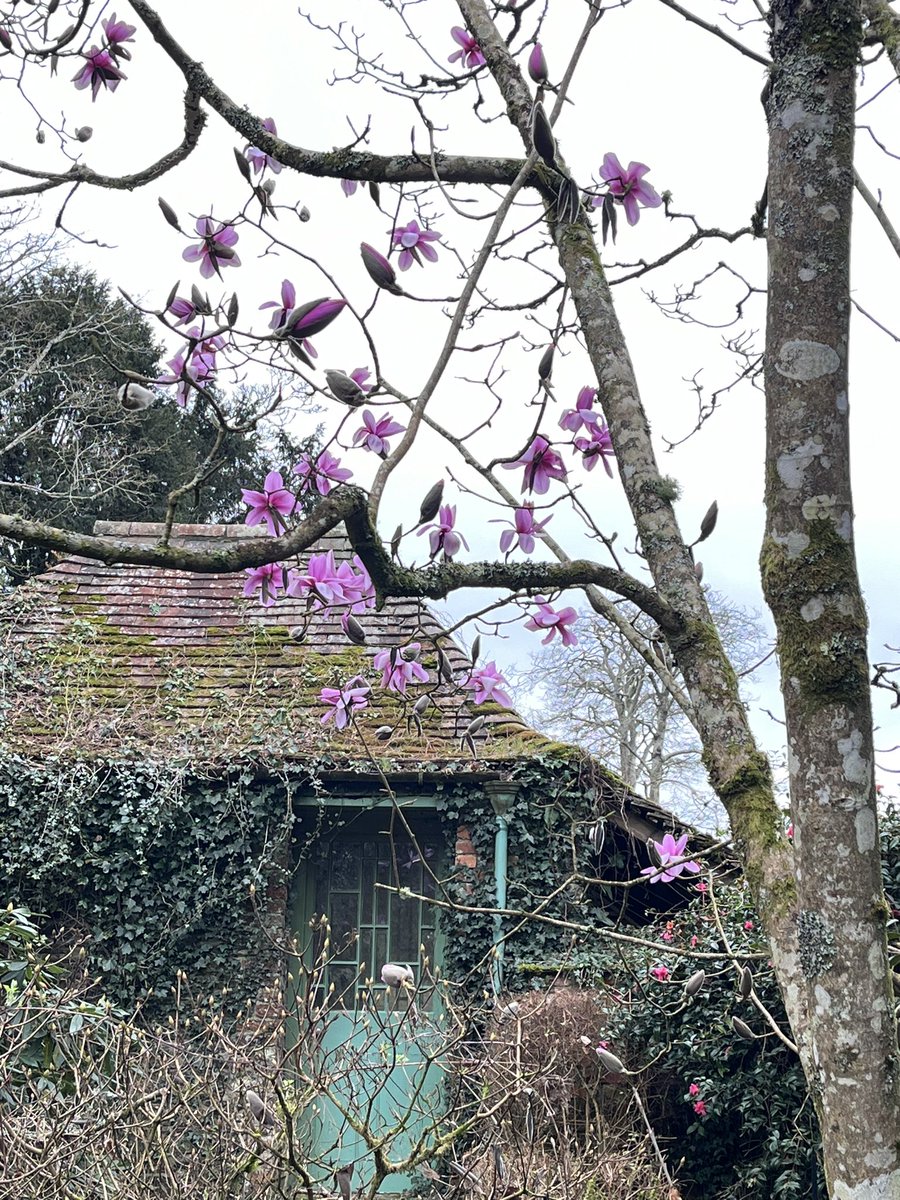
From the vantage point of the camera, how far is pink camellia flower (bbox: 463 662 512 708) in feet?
9.95

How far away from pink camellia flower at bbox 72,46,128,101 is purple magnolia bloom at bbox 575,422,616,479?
145 centimetres

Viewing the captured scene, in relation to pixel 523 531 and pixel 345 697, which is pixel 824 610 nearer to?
pixel 523 531

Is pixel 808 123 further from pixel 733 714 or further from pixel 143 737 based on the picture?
pixel 143 737

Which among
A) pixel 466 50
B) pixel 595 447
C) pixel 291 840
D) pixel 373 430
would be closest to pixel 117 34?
pixel 466 50

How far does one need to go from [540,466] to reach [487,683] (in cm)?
83

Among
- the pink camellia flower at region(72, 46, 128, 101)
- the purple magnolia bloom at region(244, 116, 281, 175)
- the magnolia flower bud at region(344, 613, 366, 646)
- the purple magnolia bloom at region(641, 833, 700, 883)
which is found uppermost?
the pink camellia flower at region(72, 46, 128, 101)

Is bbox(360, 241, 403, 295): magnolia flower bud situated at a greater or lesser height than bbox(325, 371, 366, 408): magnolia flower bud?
greater

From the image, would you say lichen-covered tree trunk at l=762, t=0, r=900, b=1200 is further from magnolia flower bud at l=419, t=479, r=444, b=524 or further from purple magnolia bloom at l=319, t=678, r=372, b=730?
purple magnolia bloom at l=319, t=678, r=372, b=730

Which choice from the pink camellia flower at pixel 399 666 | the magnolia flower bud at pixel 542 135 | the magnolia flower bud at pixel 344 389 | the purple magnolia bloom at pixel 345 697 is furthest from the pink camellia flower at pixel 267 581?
the magnolia flower bud at pixel 542 135

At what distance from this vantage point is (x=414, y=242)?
102 inches

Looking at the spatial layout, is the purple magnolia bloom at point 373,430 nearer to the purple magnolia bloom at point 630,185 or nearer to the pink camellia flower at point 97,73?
the purple magnolia bloom at point 630,185

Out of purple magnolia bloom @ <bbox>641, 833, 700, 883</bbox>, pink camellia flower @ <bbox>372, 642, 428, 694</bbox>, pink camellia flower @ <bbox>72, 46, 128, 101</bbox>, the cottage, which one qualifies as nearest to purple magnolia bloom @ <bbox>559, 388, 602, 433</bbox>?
pink camellia flower @ <bbox>372, 642, 428, 694</bbox>

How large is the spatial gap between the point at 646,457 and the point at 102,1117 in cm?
243

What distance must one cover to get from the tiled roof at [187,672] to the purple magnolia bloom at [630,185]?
493cm
